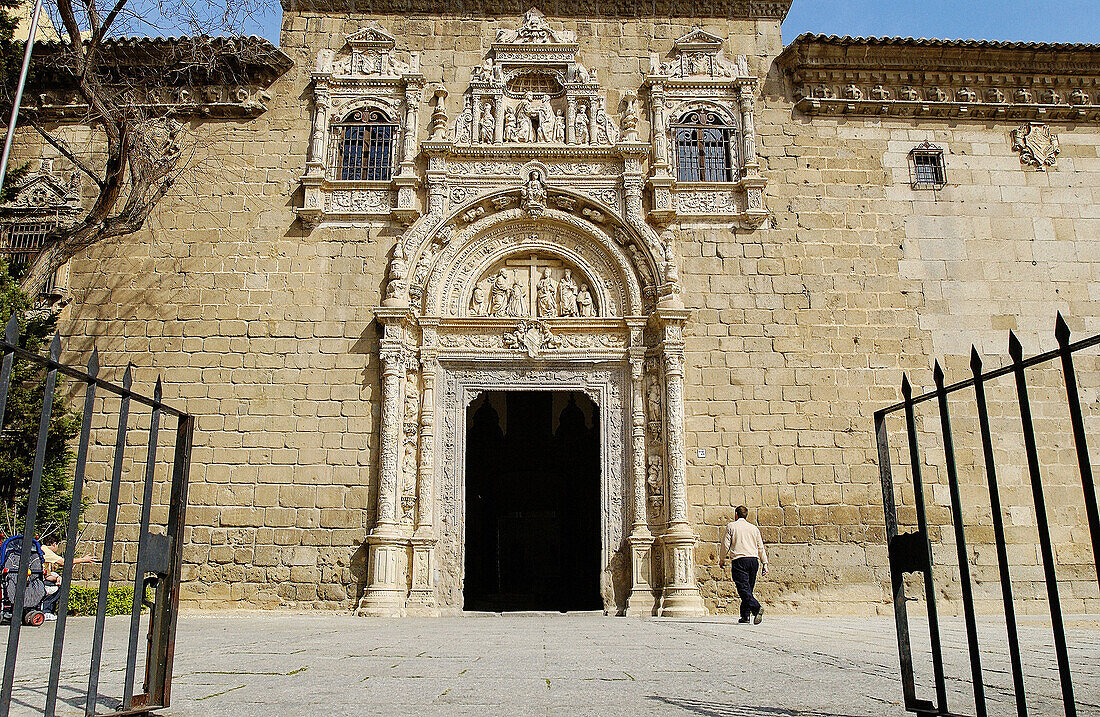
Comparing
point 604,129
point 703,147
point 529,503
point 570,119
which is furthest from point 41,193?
point 703,147

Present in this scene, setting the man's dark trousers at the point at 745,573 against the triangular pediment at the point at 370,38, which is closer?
the man's dark trousers at the point at 745,573

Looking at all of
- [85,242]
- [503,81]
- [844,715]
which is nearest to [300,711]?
[844,715]

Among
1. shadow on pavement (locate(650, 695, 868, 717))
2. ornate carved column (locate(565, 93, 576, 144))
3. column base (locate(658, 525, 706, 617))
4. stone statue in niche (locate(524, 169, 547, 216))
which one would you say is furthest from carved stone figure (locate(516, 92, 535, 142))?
shadow on pavement (locate(650, 695, 868, 717))

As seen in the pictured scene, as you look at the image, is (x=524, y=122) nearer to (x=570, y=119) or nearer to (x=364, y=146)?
(x=570, y=119)

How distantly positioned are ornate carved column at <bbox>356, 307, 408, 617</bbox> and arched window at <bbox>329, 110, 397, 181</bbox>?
8.63 feet

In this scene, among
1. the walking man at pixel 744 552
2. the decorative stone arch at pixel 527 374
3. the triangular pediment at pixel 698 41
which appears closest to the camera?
the walking man at pixel 744 552

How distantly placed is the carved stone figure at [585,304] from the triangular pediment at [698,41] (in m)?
4.78

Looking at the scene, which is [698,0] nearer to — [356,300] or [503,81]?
[503,81]

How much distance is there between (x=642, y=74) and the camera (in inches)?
490

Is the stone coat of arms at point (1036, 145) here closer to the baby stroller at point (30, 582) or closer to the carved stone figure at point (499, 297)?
the carved stone figure at point (499, 297)

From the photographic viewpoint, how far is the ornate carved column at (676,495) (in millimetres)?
9742

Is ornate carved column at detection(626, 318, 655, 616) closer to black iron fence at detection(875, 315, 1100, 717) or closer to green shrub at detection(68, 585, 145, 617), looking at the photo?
green shrub at detection(68, 585, 145, 617)

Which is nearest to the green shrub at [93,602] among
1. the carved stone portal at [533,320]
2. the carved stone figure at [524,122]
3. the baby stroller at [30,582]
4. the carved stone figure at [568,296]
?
the baby stroller at [30,582]

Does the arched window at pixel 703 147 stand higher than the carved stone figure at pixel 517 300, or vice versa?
the arched window at pixel 703 147
